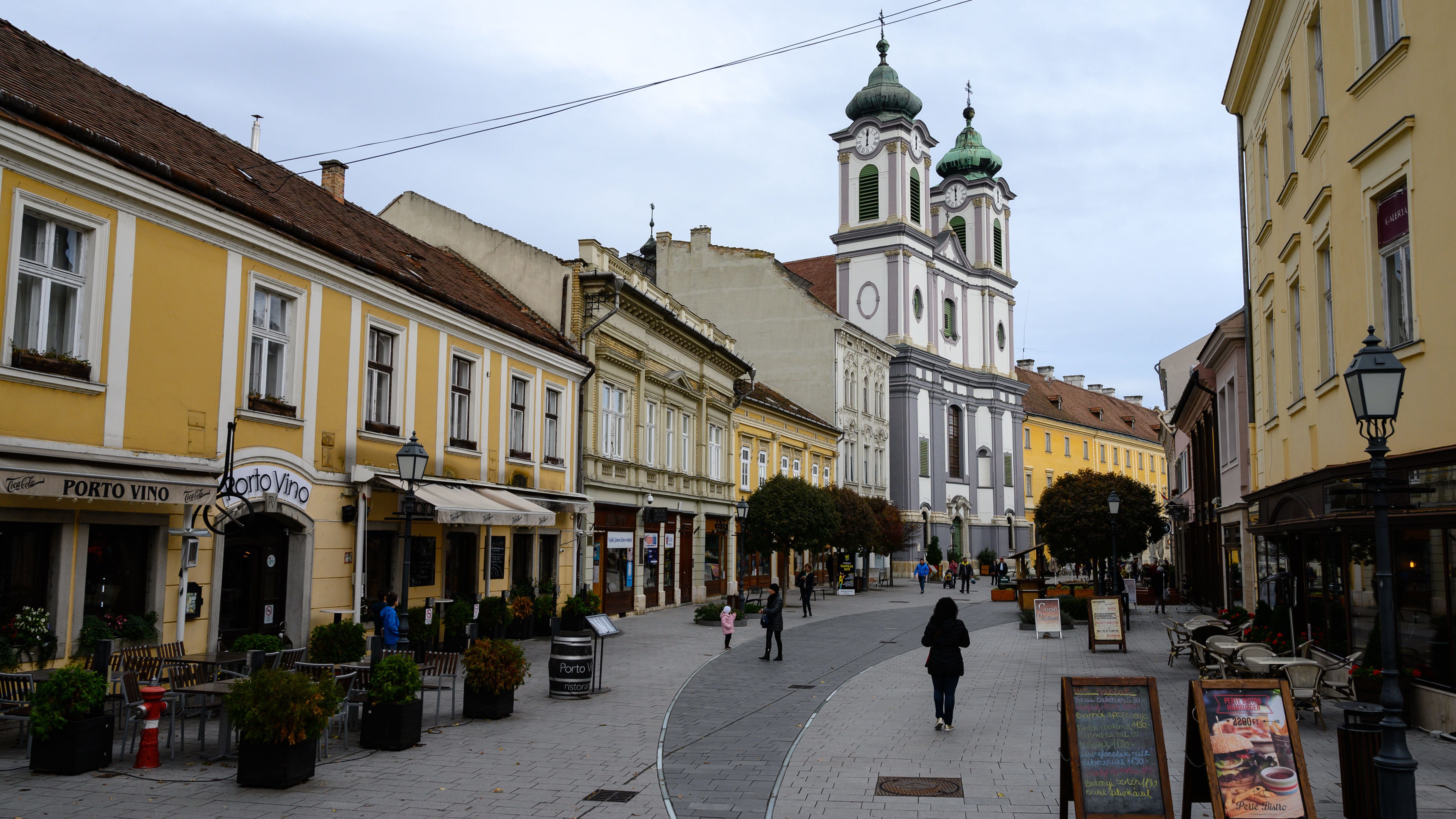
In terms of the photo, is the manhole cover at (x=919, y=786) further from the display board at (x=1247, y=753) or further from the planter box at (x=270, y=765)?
the planter box at (x=270, y=765)

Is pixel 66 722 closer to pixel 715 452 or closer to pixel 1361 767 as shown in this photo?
pixel 1361 767

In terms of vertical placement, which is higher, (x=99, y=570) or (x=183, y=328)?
(x=183, y=328)

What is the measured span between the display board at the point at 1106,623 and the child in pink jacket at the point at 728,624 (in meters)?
7.21

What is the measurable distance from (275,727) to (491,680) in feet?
12.8

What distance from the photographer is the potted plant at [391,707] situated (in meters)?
11.1

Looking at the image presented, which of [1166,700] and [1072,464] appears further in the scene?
[1072,464]

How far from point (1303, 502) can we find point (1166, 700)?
12.6 ft

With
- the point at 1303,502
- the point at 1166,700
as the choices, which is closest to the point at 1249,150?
the point at 1303,502

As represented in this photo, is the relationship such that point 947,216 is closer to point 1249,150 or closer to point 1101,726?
point 1249,150

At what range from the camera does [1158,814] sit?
7.54 metres

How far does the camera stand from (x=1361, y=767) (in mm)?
8086

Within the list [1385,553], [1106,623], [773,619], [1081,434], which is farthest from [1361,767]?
[1081,434]

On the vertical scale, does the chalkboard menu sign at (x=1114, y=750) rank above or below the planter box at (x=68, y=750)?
above

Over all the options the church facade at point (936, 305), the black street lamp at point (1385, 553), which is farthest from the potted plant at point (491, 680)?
the church facade at point (936, 305)
